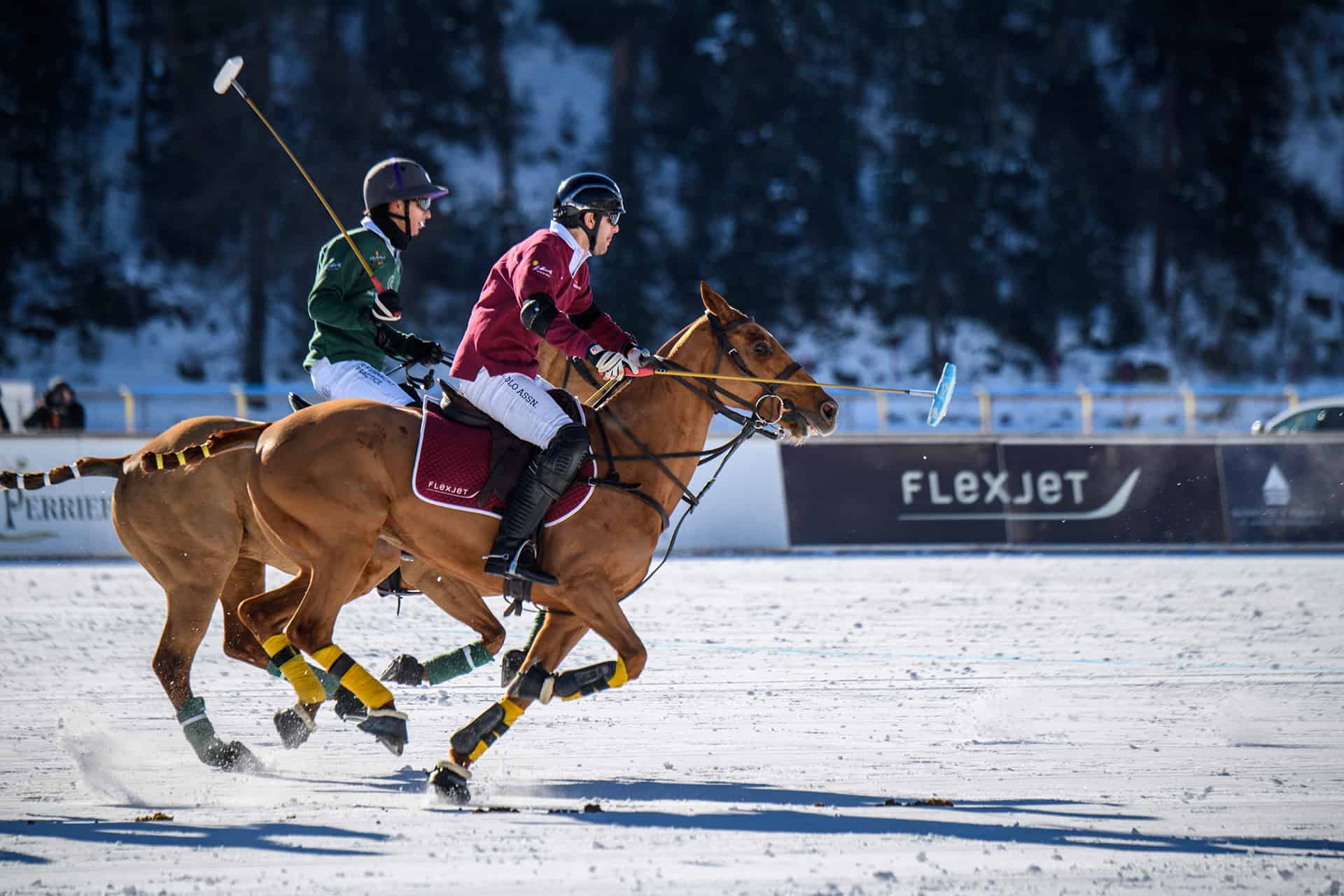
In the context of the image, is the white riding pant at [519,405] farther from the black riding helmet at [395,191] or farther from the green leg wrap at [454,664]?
the green leg wrap at [454,664]

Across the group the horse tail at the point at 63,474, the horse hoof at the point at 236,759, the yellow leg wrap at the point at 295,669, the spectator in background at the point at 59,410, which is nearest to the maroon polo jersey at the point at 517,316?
the yellow leg wrap at the point at 295,669

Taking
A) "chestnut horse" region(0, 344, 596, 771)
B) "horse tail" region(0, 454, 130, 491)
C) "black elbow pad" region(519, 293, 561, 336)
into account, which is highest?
"black elbow pad" region(519, 293, 561, 336)

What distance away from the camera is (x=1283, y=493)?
52.7 ft

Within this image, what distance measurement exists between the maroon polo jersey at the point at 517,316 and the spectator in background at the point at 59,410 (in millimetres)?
13257

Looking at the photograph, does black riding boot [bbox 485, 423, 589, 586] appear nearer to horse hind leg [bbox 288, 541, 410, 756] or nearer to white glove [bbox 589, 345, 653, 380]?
white glove [bbox 589, 345, 653, 380]

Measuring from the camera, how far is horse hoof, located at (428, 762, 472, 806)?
18.5ft

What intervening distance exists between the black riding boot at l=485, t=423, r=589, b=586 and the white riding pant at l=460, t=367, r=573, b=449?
0.09 meters

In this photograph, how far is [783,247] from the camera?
37.4 m

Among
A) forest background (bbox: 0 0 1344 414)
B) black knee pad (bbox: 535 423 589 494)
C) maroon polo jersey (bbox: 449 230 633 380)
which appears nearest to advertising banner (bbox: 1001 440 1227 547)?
maroon polo jersey (bbox: 449 230 633 380)

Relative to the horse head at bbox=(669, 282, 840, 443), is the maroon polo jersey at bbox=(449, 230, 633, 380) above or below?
above

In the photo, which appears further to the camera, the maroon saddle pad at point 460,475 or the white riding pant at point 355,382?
the white riding pant at point 355,382

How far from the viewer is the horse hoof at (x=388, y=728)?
6.11m

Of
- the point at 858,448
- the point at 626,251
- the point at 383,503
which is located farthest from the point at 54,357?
the point at 383,503

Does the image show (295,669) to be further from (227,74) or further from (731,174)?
(731,174)
